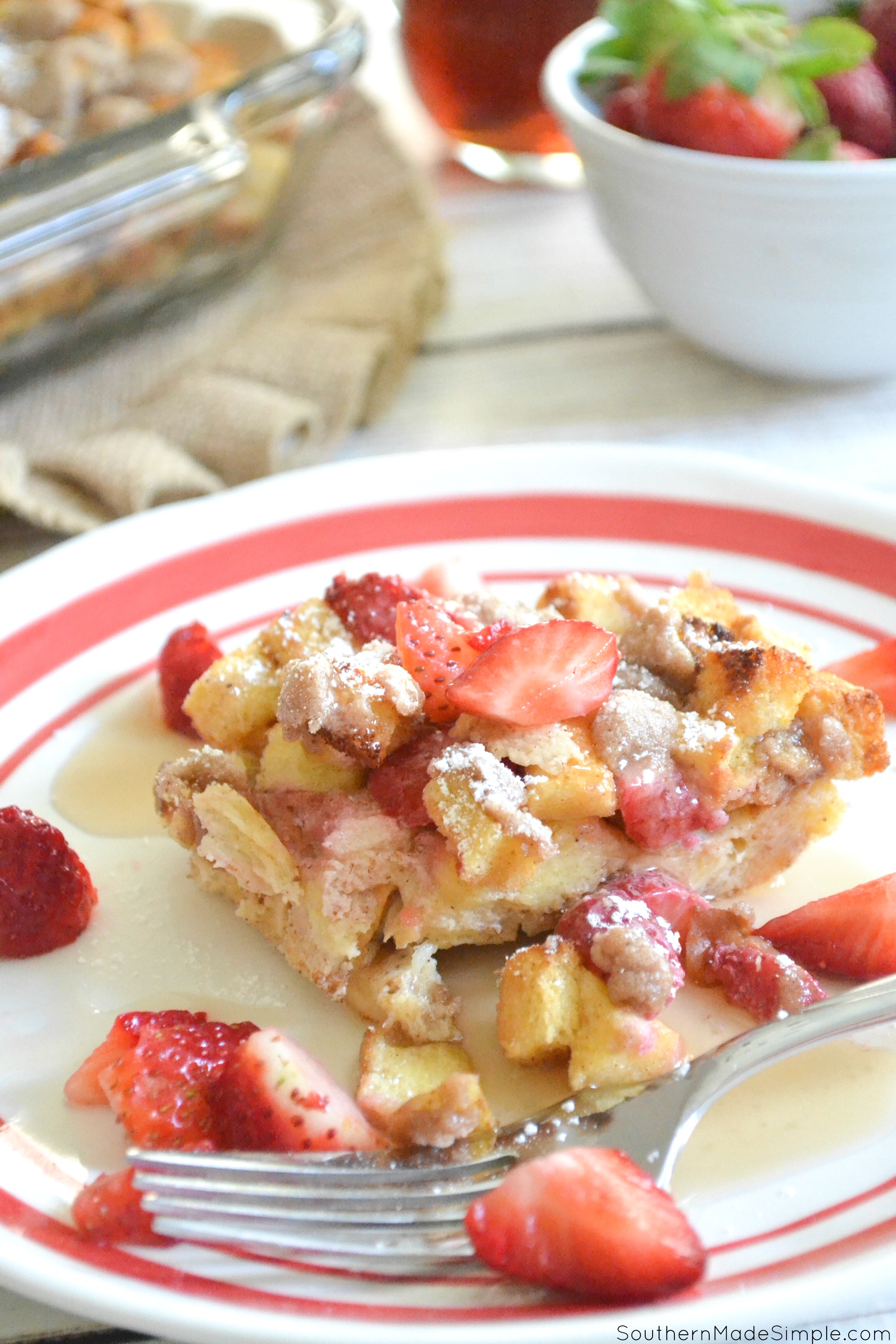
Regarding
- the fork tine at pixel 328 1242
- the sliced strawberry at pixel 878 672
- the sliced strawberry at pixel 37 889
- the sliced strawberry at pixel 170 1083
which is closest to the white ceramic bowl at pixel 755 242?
the sliced strawberry at pixel 878 672

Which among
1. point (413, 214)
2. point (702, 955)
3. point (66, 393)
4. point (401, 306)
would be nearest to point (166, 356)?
point (66, 393)

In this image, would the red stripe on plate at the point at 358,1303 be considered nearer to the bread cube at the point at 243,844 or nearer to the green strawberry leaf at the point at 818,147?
the bread cube at the point at 243,844

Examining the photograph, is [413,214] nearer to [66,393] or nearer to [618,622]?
[66,393]

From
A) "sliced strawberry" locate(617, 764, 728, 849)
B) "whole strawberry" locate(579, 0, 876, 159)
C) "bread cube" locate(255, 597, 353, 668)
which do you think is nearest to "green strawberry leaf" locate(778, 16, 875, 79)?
"whole strawberry" locate(579, 0, 876, 159)

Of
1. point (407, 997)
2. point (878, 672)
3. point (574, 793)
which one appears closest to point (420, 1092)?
point (407, 997)

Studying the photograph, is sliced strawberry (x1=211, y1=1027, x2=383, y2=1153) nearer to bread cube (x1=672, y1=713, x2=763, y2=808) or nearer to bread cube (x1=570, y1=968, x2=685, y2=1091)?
bread cube (x1=570, y1=968, x2=685, y2=1091)

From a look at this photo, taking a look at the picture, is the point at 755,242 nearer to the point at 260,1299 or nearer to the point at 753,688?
the point at 753,688
